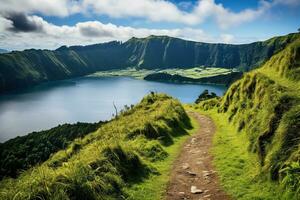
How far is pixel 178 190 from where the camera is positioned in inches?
553

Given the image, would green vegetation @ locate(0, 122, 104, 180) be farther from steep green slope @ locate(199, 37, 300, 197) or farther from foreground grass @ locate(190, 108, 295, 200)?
steep green slope @ locate(199, 37, 300, 197)

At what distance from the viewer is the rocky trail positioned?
13.3m

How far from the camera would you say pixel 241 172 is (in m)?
15.5

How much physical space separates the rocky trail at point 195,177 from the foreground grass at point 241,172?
44 cm

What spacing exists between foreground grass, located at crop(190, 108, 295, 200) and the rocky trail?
1.43 ft

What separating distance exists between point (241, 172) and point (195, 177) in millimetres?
2299

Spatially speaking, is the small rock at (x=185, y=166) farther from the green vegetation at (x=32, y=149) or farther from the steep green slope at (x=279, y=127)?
the green vegetation at (x=32, y=149)

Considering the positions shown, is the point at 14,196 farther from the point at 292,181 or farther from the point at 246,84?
the point at 246,84

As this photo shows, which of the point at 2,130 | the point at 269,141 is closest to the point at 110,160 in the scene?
→ the point at 269,141

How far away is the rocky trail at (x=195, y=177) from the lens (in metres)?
13.3

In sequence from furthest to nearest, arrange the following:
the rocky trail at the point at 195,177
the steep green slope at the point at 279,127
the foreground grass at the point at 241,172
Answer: the rocky trail at the point at 195,177
the foreground grass at the point at 241,172
the steep green slope at the point at 279,127

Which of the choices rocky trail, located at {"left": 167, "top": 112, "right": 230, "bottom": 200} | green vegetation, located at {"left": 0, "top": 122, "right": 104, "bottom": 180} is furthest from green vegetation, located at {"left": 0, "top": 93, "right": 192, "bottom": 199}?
green vegetation, located at {"left": 0, "top": 122, "right": 104, "bottom": 180}

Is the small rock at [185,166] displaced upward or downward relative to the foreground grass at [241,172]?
downward

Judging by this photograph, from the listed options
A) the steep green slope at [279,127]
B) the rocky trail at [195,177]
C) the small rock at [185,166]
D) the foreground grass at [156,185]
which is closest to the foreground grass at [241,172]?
the steep green slope at [279,127]
